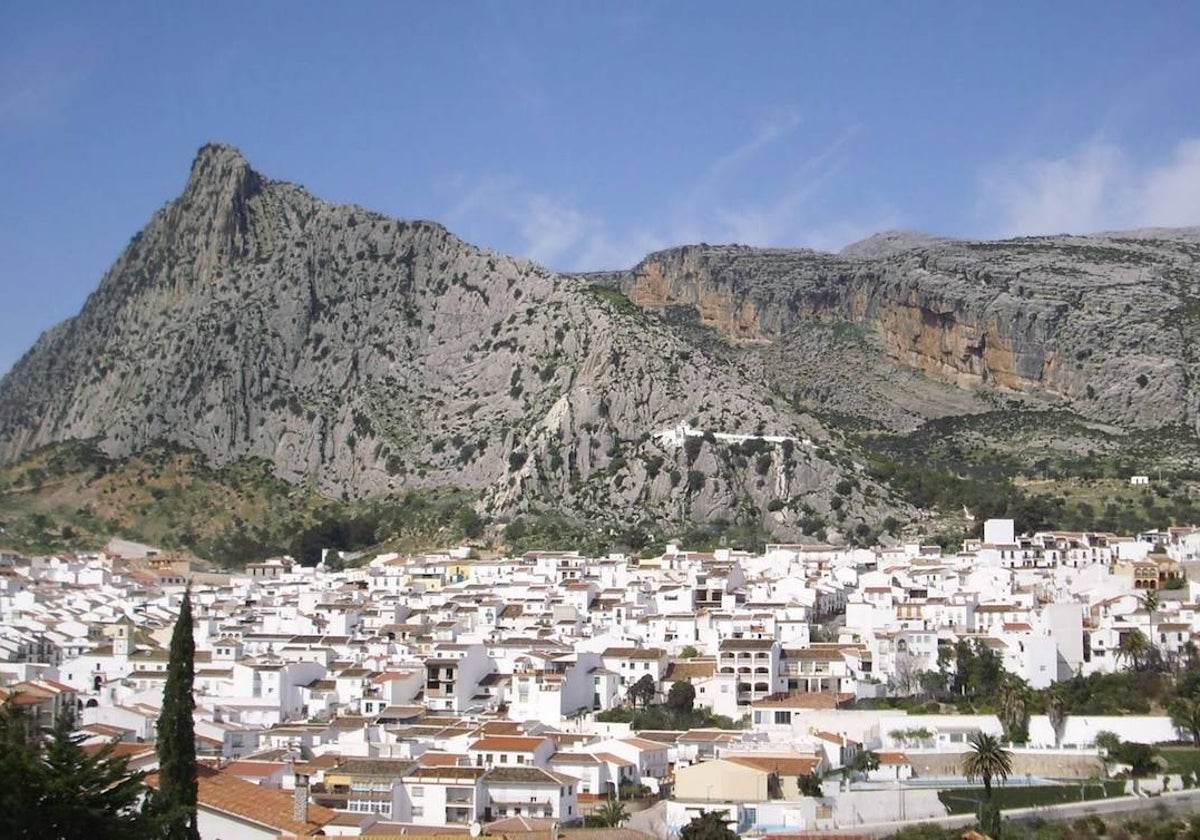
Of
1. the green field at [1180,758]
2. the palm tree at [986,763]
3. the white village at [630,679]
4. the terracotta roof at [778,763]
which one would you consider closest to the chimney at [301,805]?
the white village at [630,679]

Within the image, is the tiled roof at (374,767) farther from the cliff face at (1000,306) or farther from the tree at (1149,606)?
the cliff face at (1000,306)

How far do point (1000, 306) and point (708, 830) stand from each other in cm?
11831

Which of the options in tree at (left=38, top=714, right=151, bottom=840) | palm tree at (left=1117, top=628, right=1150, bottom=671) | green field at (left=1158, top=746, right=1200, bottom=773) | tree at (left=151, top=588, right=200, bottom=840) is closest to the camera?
tree at (left=38, top=714, right=151, bottom=840)

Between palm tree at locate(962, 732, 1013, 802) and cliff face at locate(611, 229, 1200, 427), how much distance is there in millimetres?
89436

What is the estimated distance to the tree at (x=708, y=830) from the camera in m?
36.3

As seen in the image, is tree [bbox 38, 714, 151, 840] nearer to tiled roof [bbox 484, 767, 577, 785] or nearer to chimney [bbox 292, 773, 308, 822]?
chimney [bbox 292, 773, 308, 822]

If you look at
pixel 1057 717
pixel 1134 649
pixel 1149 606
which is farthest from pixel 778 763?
pixel 1149 606

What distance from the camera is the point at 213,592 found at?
84312 mm

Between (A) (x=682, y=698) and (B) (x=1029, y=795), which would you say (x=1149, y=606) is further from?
(A) (x=682, y=698)

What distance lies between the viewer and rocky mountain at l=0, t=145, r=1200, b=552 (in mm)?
105875

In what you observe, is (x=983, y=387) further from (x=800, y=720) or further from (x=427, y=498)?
(x=800, y=720)

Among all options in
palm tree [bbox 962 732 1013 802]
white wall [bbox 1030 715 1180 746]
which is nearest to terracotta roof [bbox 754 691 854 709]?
white wall [bbox 1030 715 1180 746]

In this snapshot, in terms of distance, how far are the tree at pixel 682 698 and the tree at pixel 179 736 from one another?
22550 millimetres

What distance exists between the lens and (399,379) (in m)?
130
